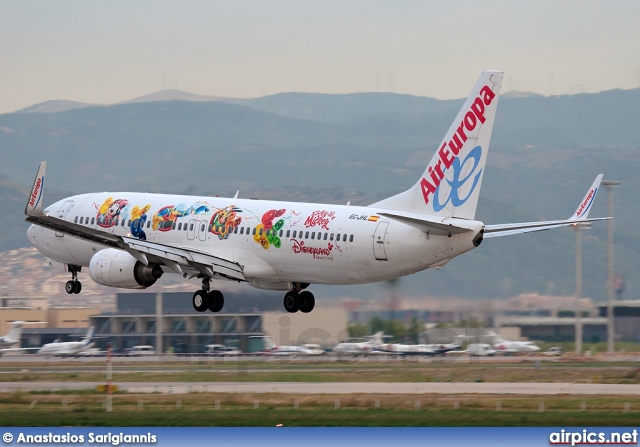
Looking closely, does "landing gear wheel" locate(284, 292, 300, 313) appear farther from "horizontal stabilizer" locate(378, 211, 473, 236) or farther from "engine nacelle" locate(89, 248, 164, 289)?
"horizontal stabilizer" locate(378, 211, 473, 236)

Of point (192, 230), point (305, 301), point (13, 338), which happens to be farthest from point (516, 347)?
point (13, 338)

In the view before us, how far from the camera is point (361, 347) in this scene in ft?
248

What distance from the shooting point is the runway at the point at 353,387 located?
175ft

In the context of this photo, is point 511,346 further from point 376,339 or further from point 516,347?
point 376,339

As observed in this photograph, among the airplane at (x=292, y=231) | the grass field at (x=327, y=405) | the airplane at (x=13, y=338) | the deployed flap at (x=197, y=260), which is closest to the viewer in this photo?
the grass field at (x=327, y=405)

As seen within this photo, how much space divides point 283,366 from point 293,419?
1033 inches

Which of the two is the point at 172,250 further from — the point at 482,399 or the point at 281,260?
the point at 482,399

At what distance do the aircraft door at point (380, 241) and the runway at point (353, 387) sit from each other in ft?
19.3

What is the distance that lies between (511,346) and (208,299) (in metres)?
25.8

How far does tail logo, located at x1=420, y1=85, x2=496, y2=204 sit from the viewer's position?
168ft

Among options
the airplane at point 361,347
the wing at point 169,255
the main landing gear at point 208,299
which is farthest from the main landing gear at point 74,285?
the airplane at point 361,347

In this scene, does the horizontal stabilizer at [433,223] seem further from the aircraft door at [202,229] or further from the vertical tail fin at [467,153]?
the aircraft door at [202,229]

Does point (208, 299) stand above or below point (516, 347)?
above

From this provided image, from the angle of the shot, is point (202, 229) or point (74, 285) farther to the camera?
point (74, 285)
